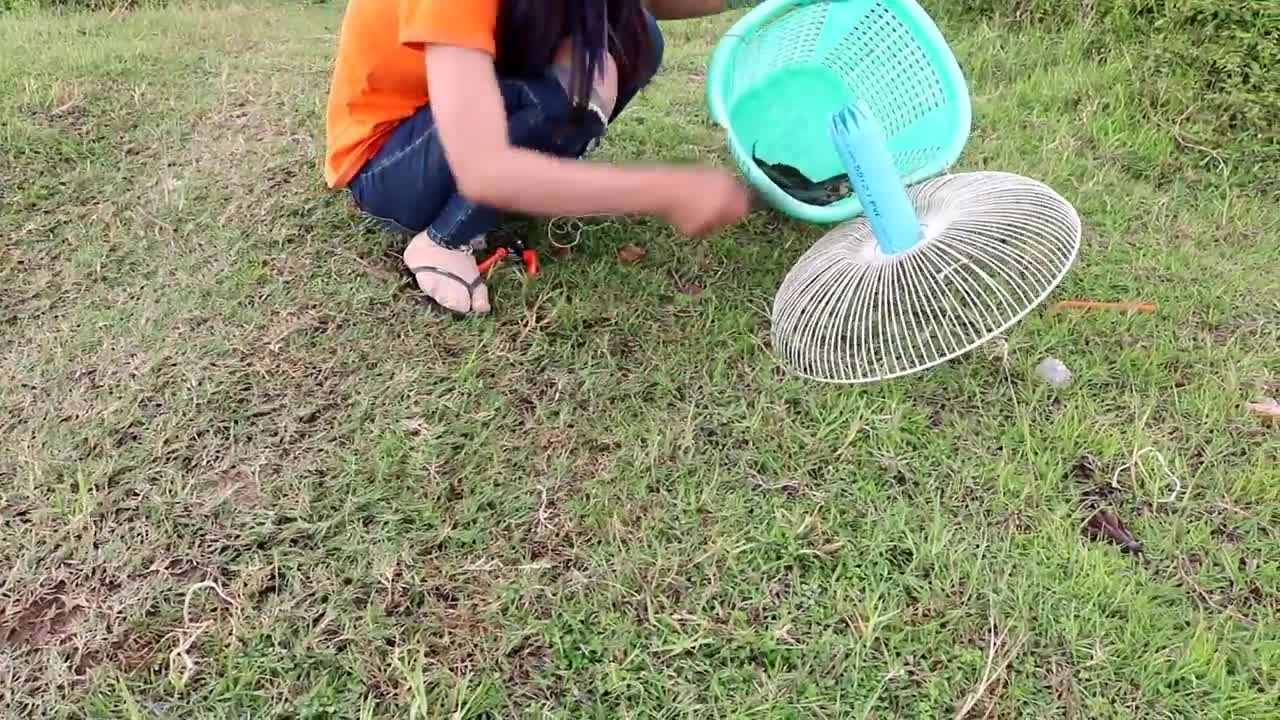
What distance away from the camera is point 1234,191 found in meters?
2.00

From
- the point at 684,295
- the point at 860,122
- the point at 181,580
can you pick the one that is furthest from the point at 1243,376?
the point at 181,580

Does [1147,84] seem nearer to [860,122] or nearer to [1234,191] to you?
[1234,191]

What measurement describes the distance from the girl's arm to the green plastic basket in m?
0.39

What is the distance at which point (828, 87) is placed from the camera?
1.93 m

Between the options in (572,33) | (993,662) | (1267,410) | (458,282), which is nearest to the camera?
(993,662)

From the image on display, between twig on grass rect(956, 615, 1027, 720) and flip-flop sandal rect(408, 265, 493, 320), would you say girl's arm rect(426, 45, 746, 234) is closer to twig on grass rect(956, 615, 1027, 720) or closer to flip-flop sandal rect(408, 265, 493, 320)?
flip-flop sandal rect(408, 265, 493, 320)

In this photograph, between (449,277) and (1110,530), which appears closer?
(1110,530)

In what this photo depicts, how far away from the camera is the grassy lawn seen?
3.76 ft

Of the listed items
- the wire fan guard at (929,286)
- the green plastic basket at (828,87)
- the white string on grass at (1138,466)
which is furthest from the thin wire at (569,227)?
the white string on grass at (1138,466)

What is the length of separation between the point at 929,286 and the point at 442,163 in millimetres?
782

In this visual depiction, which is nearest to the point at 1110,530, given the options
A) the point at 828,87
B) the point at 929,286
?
the point at 929,286

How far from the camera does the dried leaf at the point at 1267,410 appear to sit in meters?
1.46

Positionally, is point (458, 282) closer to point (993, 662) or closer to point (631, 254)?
point (631, 254)

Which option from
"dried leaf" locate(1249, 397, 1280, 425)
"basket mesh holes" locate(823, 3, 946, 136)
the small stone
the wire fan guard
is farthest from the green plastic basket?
"dried leaf" locate(1249, 397, 1280, 425)
